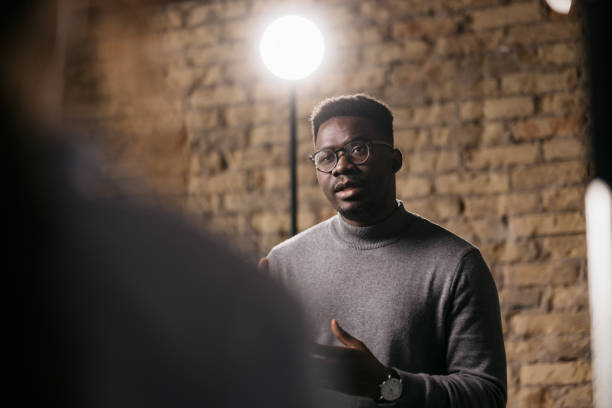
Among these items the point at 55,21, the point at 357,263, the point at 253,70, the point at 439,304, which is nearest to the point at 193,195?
the point at 253,70

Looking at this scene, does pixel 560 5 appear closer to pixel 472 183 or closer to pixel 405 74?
pixel 405 74

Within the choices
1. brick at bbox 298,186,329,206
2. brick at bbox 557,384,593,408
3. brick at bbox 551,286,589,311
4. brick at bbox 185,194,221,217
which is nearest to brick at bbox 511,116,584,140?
brick at bbox 551,286,589,311

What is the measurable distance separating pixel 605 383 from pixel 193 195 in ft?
7.63

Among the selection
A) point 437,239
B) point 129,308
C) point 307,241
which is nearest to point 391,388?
point 437,239

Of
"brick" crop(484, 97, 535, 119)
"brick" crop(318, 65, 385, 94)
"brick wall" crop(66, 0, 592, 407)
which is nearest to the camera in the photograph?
"brick wall" crop(66, 0, 592, 407)

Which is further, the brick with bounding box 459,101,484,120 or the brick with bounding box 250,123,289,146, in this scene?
the brick with bounding box 250,123,289,146

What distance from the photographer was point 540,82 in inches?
102

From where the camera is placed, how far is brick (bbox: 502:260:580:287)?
8.09 feet

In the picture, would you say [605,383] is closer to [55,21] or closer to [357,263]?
[357,263]

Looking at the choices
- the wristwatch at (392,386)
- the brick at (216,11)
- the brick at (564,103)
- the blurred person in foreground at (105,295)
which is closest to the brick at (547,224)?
the brick at (564,103)

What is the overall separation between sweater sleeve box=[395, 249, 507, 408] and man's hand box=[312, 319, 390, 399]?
73mm

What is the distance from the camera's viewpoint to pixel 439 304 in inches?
52.7

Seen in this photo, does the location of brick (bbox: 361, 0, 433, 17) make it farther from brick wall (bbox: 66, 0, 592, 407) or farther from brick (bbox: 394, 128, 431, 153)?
brick (bbox: 394, 128, 431, 153)

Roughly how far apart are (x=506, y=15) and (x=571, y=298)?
1.36 meters
